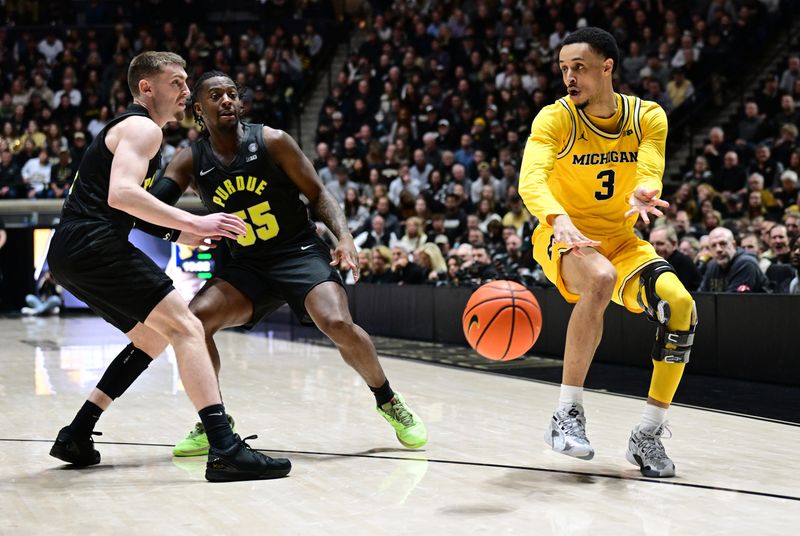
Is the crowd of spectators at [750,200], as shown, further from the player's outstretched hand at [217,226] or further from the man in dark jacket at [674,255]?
the player's outstretched hand at [217,226]

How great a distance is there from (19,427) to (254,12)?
57.2 feet

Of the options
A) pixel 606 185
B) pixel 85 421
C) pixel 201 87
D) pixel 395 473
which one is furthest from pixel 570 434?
pixel 201 87

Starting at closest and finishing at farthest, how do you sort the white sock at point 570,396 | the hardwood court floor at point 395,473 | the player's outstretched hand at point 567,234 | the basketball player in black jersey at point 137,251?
the hardwood court floor at point 395,473 → the player's outstretched hand at point 567,234 → the basketball player in black jersey at point 137,251 → the white sock at point 570,396

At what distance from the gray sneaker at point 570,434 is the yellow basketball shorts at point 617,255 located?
0.54 m

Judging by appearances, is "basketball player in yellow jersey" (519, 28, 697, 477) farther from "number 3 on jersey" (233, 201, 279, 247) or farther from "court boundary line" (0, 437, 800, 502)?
"number 3 on jersey" (233, 201, 279, 247)

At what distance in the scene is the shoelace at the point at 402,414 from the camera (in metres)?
5.36

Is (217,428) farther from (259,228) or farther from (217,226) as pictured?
(259,228)

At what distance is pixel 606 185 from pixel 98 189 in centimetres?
235

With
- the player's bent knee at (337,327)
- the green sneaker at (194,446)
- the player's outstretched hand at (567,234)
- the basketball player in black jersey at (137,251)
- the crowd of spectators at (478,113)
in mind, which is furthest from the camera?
the crowd of spectators at (478,113)

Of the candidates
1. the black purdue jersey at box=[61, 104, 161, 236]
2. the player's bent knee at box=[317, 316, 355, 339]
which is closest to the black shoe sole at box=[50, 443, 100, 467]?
the black purdue jersey at box=[61, 104, 161, 236]

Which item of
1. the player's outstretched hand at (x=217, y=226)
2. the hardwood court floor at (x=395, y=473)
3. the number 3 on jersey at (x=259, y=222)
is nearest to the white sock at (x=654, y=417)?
the hardwood court floor at (x=395, y=473)

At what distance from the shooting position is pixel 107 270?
4711 millimetres

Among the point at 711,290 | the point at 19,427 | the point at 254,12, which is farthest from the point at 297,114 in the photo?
the point at 19,427

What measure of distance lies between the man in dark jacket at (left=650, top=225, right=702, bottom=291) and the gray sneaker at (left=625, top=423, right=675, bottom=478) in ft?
15.0
